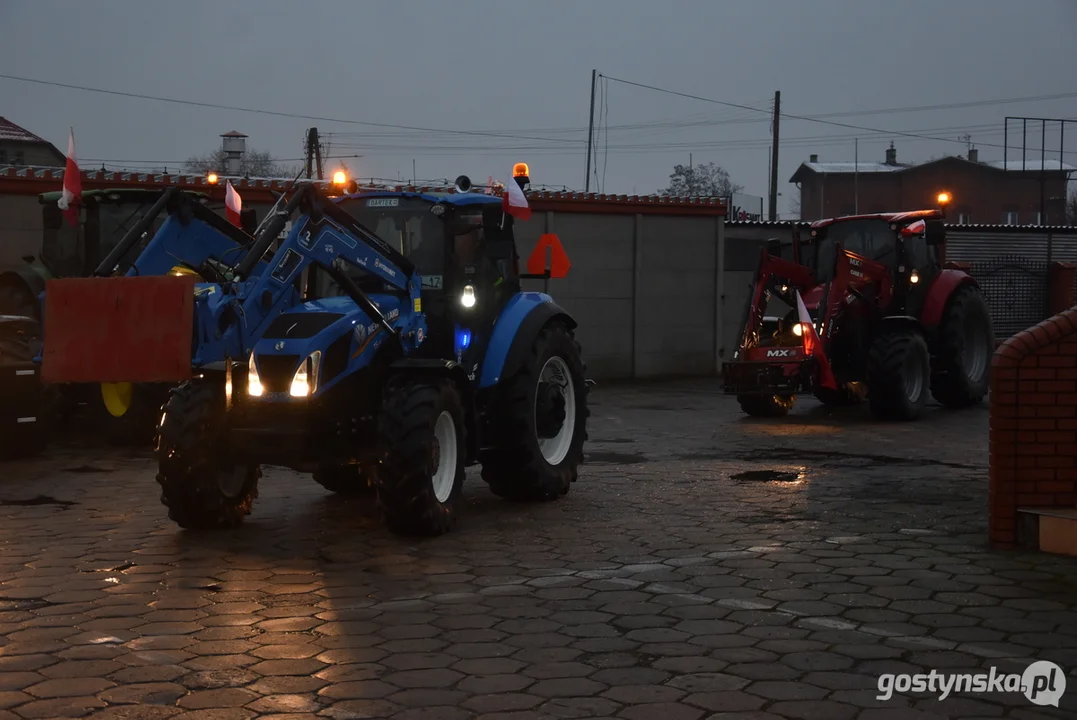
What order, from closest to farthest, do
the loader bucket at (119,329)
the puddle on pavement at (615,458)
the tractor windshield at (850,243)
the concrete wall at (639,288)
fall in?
the loader bucket at (119,329) → the puddle on pavement at (615,458) → the tractor windshield at (850,243) → the concrete wall at (639,288)

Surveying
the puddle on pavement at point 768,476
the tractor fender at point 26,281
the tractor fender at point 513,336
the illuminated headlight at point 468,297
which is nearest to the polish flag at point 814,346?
the puddle on pavement at point 768,476

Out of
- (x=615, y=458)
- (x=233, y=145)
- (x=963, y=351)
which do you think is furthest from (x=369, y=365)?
(x=233, y=145)

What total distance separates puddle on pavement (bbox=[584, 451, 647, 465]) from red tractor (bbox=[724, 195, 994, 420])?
2933 mm

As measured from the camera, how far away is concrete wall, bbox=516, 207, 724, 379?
71.1ft

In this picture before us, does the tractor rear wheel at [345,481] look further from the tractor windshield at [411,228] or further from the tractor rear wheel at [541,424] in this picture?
the tractor windshield at [411,228]

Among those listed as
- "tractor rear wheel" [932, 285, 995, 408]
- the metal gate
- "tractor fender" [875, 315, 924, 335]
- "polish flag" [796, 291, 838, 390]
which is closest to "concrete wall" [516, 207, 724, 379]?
"tractor rear wheel" [932, 285, 995, 408]

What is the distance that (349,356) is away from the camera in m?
8.16

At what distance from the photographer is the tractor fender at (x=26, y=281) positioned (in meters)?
14.4

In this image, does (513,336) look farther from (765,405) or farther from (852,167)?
(852,167)

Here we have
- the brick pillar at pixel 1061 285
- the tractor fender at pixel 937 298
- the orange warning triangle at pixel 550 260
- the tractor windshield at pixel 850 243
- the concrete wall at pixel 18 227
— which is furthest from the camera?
the brick pillar at pixel 1061 285

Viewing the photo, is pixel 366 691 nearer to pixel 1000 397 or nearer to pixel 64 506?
pixel 1000 397

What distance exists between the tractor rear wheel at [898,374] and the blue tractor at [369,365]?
21.6 feet

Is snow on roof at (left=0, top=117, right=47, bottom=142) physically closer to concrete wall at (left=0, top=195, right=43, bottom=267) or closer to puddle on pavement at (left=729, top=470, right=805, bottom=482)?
concrete wall at (left=0, top=195, right=43, bottom=267)

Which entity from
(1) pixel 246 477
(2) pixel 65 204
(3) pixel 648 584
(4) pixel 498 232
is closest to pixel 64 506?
(1) pixel 246 477
